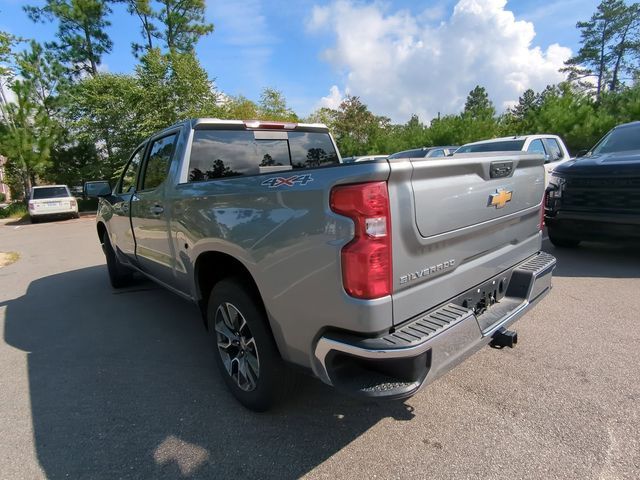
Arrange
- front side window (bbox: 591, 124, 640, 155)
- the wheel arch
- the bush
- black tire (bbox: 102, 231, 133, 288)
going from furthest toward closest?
the bush → front side window (bbox: 591, 124, 640, 155) → black tire (bbox: 102, 231, 133, 288) → the wheel arch

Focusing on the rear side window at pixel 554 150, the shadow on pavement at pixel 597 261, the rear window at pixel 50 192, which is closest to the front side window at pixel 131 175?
the shadow on pavement at pixel 597 261

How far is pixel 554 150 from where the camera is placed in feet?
31.9

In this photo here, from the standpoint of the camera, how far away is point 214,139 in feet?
11.9

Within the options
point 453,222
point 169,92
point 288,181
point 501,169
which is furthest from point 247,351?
point 169,92

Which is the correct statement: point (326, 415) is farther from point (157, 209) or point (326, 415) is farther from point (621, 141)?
point (621, 141)

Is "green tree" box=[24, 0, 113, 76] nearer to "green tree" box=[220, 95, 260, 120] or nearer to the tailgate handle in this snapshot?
"green tree" box=[220, 95, 260, 120]

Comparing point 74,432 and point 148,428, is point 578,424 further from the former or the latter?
point 74,432

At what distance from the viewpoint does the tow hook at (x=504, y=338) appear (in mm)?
2387

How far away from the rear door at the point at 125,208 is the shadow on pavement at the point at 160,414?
1.05 metres

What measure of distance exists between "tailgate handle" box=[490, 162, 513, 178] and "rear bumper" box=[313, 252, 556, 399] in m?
0.82

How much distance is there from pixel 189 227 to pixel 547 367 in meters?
2.96

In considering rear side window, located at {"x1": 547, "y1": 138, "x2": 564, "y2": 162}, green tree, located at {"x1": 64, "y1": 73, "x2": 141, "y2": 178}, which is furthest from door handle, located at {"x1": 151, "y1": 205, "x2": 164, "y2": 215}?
green tree, located at {"x1": 64, "y1": 73, "x2": 141, "y2": 178}

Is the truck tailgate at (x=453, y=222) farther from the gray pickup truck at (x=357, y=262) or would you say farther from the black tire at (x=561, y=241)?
the black tire at (x=561, y=241)

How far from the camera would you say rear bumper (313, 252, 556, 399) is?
6.15 ft
